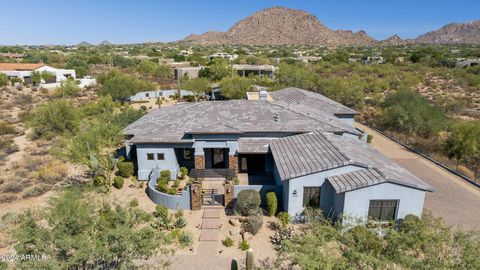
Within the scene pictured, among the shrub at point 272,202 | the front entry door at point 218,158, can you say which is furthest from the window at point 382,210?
the front entry door at point 218,158

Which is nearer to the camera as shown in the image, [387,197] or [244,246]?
[244,246]

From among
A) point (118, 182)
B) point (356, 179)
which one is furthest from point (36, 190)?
point (356, 179)

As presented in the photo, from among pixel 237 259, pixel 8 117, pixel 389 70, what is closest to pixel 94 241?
pixel 237 259

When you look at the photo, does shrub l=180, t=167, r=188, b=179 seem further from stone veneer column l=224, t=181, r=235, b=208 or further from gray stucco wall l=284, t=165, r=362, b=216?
gray stucco wall l=284, t=165, r=362, b=216

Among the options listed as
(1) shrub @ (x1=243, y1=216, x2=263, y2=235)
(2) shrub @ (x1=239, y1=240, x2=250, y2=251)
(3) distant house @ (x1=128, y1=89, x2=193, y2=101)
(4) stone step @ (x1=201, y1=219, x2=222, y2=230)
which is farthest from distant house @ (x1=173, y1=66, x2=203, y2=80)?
(2) shrub @ (x1=239, y1=240, x2=250, y2=251)

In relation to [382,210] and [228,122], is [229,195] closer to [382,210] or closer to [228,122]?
[228,122]

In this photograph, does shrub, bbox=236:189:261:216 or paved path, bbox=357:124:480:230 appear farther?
paved path, bbox=357:124:480:230
